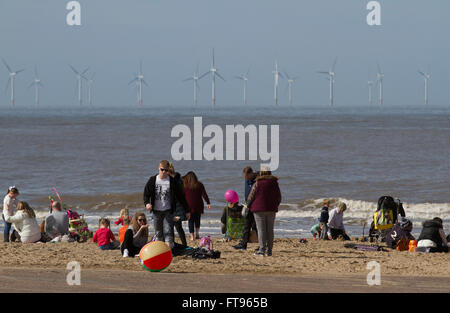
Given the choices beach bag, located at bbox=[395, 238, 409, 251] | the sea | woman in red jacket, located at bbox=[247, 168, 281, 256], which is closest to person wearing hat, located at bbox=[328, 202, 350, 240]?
the sea

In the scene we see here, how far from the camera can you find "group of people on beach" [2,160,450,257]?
1225 cm

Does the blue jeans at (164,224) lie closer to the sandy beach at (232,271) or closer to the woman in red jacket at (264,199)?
the sandy beach at (232,271)

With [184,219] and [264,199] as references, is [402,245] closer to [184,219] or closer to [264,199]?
[264,199]

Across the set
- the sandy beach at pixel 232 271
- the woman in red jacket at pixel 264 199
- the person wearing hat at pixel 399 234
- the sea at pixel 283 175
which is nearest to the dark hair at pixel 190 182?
the sandy beach at pixel 232 271

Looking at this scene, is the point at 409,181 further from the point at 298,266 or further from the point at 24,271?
the point at 24,271

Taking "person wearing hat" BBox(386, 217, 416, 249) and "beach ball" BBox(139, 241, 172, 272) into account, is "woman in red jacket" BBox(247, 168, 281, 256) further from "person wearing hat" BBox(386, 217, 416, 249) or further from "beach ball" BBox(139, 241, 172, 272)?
"person wearing hat" BBox(386, 217, 416, 249)

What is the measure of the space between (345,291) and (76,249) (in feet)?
19.8

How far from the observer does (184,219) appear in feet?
44.8

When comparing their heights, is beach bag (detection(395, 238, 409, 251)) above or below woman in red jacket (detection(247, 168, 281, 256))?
below

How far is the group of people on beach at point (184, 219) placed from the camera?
12.2 metres

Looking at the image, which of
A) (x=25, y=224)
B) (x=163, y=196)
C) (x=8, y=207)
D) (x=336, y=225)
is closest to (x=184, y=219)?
(x=163, y=196)

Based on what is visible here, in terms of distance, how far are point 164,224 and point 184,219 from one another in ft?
4.21

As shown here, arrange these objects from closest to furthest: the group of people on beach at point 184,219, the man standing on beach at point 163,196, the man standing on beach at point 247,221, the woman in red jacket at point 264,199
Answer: the man standing on beach at point 163,196 → the group of people on beach at point 184,219 → the woman in red jacket at point 264,199 → the man standing on beach at point 247,221

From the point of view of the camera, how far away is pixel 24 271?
430 inches
